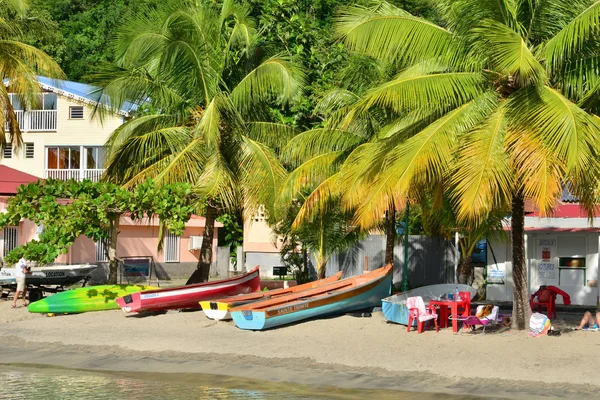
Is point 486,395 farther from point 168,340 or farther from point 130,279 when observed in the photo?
point 130,279

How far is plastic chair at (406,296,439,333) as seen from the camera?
18406 millimetres

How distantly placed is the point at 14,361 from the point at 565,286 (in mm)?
14618

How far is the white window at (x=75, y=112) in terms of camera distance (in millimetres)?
45750

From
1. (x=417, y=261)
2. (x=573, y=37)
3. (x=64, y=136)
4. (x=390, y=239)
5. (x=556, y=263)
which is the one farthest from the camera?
(x=64, y=136)

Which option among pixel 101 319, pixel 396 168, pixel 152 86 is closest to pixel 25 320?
pixel 101 319

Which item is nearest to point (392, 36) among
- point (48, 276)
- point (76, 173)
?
point (48, 276)

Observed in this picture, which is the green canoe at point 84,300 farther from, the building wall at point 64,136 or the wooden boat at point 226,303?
the building wall at point 64,136

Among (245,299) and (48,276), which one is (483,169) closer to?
(245,299)

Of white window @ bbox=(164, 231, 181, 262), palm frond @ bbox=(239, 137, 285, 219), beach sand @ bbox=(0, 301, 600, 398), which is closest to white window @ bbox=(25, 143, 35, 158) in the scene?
white window @ bbox=(164, 231, 181, 262)

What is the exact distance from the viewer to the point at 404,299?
2070 cm

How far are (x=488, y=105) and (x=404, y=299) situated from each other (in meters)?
5.71

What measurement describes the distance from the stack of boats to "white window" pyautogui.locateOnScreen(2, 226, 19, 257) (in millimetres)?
12017

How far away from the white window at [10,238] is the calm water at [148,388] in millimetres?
17962

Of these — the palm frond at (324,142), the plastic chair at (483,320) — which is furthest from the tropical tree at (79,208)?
the plastic chair at (483,320)
